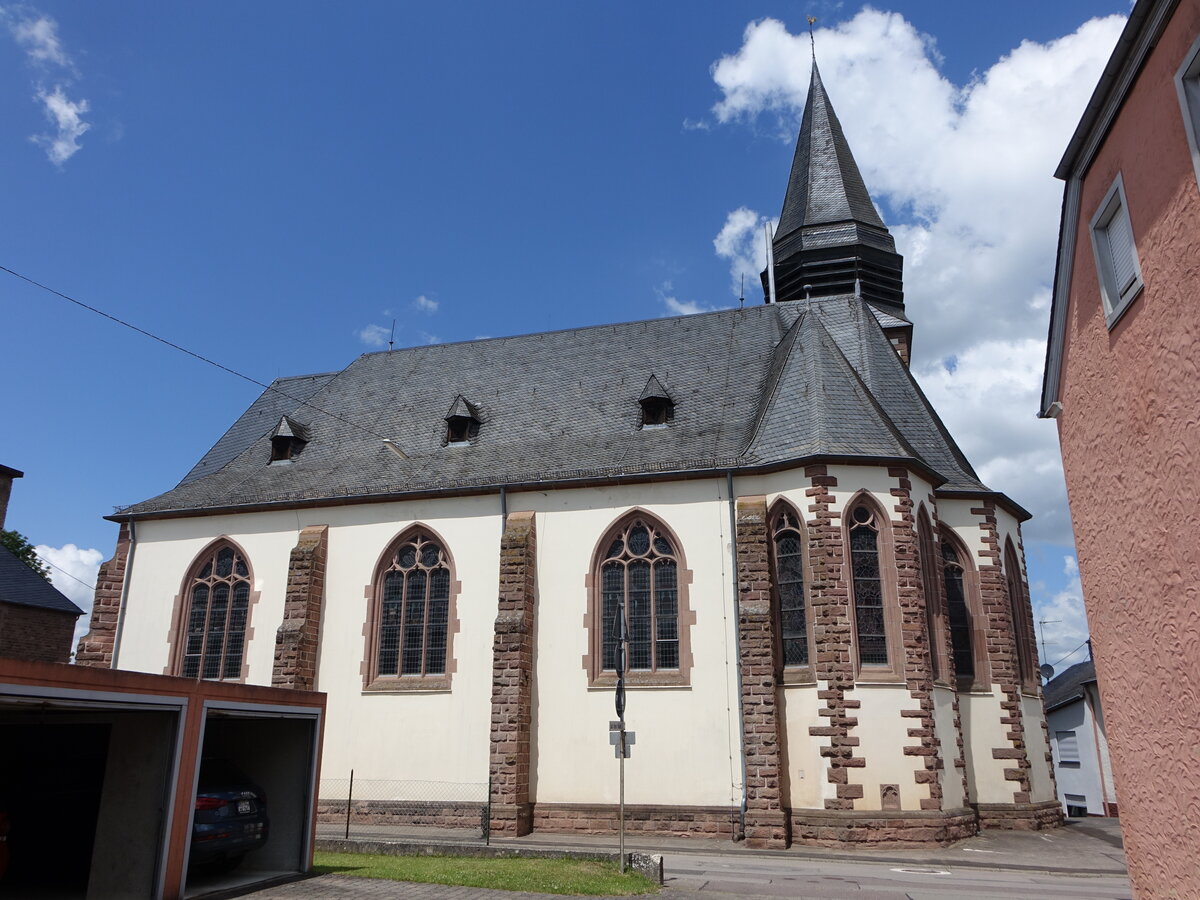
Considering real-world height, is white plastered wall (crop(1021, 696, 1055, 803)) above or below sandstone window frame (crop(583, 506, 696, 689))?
below

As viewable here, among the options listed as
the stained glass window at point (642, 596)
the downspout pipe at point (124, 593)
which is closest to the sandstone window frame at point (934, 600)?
the stained glass window at point (642, 596)

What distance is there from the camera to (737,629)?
1731cm

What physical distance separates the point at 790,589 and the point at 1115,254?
1076 cm

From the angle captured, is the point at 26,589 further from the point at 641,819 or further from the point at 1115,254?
the point at 1115,254

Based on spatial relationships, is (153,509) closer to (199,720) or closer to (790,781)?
(199,720)

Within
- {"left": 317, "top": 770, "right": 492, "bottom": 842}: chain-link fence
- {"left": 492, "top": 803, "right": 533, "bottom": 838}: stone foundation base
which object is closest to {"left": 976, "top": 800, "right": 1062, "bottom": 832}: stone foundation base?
{"left": 492, "top": 803, "right": 533, "bottom": 838}: stone foundation base

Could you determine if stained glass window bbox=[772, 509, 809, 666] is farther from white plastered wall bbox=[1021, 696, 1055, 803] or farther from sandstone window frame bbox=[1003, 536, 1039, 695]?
white plastered wall bbox=[1021, 696, 1055, 803]

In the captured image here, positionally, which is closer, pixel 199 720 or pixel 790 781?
pixel 199 720

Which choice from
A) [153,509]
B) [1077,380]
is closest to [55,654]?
[153,509]

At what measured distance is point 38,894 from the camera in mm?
9977

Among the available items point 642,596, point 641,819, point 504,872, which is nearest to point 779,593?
point 642,596

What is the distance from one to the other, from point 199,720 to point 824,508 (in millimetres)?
11339

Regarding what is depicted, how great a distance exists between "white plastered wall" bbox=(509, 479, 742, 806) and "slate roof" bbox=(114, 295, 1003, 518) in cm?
67

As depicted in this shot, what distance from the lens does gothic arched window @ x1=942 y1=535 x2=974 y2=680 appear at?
18703 millimetres
